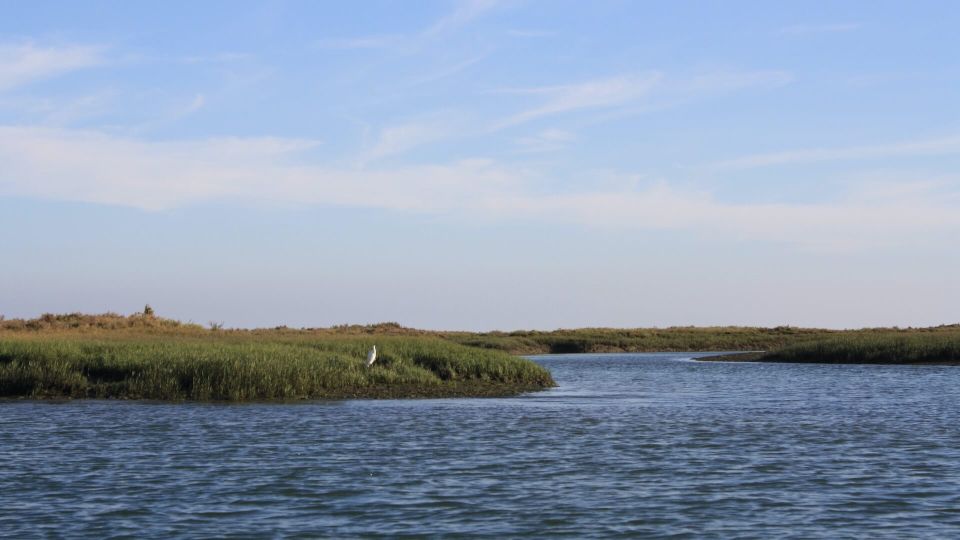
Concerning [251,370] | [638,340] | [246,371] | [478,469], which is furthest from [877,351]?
[478,469]

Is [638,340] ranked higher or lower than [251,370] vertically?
higher

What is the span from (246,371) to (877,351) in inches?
1796

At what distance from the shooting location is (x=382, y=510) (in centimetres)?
1627

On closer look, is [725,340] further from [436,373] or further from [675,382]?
[436,373]

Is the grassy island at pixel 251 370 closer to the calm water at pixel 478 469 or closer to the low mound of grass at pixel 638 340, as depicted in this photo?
the calm water at pixel 478 469

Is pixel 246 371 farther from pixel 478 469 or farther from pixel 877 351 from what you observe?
pixel 877 351

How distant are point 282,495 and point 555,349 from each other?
84.9 m

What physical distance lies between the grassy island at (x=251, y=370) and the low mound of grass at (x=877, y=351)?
31.3 meters

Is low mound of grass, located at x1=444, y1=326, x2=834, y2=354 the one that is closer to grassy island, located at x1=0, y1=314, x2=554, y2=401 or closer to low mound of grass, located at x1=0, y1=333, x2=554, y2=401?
grassy island, located at x1=0, y1=314, x2=554, y2=401

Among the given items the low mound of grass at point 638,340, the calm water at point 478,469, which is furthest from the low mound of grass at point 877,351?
the calm water at point 478,469

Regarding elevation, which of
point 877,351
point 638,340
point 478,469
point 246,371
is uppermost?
point 638,340

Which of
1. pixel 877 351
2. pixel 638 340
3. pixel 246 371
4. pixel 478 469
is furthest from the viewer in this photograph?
pixel 638 340

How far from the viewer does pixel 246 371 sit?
34156 mm

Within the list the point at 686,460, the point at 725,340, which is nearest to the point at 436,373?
the point at 686,460
